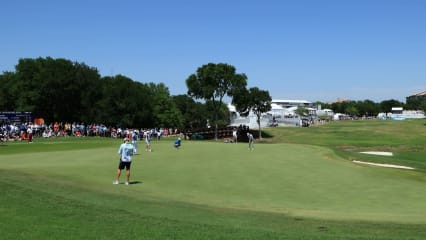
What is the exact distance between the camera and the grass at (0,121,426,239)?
13836 mm

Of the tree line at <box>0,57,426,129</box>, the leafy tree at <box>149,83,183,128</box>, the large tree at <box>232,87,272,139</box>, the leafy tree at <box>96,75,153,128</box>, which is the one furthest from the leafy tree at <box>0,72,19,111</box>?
the large tree at <box>232,87,272,139</box>

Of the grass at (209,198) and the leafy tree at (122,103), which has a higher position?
the leafy tree at (122,103)

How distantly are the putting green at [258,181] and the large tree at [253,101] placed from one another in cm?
4313

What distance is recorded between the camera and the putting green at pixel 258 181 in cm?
2012

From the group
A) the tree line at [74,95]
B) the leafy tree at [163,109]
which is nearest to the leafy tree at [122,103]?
the tree line at [74,95]

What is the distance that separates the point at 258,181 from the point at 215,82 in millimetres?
55520

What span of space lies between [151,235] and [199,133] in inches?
2635

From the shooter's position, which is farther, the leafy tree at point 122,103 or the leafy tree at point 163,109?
the leafy tree at point 163,109

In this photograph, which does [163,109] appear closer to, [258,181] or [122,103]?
[122,103]

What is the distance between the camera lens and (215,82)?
3204 inches

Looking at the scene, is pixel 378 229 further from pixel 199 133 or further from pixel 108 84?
pixel 108 84

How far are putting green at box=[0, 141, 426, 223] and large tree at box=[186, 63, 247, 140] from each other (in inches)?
1594

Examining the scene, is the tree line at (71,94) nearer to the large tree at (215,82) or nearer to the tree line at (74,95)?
the tree line at (74,95)

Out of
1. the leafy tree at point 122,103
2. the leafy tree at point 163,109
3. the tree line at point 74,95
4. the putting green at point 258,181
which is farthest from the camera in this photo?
the leafy tree at point 163,109
